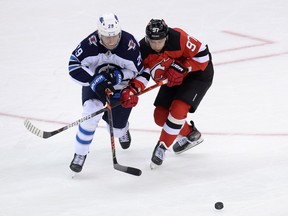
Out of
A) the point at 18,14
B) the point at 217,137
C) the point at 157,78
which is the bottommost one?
the point at 18,14

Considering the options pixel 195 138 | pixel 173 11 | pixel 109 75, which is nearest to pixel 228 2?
pixel 173 11

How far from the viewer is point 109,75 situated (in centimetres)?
394

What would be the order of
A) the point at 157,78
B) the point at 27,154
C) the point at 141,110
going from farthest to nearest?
1. the point at 141,110
2. the point at 27,154
3. the point at 157,78

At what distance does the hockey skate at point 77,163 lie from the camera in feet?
13.4

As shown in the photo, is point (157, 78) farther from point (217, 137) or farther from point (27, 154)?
point (27, 154)

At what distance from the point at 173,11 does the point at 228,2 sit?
24.1 inches

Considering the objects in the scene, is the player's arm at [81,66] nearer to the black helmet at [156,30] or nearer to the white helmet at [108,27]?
the white helmet at [108,27]

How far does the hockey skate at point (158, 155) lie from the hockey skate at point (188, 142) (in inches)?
9.1

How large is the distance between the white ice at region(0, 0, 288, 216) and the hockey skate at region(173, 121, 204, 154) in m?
0.05

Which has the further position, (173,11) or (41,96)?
(173,11)

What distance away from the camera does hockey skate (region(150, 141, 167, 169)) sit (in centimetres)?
417

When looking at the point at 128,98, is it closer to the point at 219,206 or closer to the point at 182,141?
the point at 182,141

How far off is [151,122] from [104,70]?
988 mm

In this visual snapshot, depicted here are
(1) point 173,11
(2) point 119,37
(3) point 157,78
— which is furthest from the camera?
(1) point 173,11
